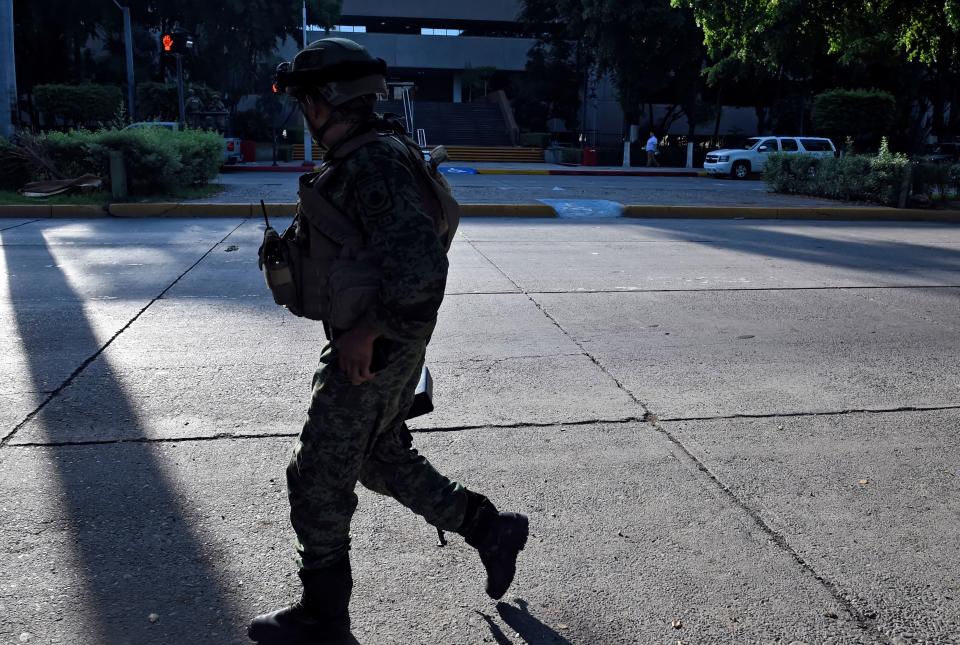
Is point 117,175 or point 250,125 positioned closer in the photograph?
point 117,175

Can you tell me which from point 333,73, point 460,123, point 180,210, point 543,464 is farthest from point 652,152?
point 333,73

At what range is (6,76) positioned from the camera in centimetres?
1634

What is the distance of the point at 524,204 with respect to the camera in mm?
15188

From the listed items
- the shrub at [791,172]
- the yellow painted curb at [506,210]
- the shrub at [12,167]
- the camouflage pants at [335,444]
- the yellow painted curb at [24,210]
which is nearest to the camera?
the camouflage pants at [335,444]

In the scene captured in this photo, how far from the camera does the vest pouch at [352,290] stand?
85.7 inches

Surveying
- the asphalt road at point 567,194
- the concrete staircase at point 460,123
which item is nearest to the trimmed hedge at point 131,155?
the asphalt road at point 567,194

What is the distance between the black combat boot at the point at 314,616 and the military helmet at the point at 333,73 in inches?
50.4

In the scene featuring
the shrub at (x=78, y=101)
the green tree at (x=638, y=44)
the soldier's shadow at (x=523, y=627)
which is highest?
the green tree at (x=638, y=44)

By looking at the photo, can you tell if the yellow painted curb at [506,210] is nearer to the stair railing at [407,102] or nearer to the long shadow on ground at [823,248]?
the long shadow on ground at [823,248]

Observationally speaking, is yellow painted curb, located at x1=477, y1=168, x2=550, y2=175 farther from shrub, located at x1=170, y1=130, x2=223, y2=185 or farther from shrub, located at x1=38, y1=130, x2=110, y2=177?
shrub, located at x1=38, y1=130, x2=110, y2=177


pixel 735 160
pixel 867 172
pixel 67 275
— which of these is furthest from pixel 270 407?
pixel 735 160

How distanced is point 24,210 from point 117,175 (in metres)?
1.81

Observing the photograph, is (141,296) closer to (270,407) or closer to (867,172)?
(270,407)

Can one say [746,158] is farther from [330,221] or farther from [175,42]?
[330,221]
